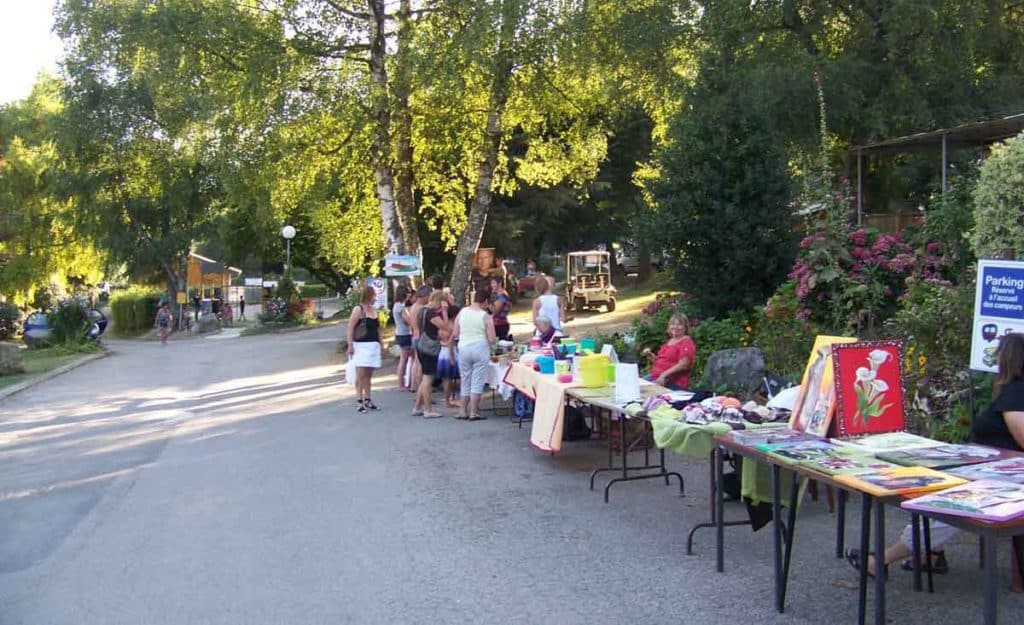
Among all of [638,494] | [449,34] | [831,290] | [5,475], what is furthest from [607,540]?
[449,34]

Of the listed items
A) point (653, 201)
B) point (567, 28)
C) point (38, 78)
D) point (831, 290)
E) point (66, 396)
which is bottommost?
point (66, 396)

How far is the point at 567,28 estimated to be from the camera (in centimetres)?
1778

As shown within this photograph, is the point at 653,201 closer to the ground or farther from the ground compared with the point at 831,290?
farther from the ground

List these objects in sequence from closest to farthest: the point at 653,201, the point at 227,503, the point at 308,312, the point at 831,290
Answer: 1. the point at 227,503
2. the point at 831,290
3. the point at 653,201
4. the point at 308,312

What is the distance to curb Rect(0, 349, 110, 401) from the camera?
17278mm

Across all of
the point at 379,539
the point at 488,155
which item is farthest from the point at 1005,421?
the point at 488,155

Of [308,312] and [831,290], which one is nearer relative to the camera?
[831,290]

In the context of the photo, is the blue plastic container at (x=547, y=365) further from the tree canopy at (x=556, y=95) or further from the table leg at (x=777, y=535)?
the table leg at (x=777, y=535)

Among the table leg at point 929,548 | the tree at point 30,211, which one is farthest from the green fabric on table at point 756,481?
the tree at point 30,211

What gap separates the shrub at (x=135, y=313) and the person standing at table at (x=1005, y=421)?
42.6 m

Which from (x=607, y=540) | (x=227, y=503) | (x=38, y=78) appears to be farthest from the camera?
(x=38, y=78)

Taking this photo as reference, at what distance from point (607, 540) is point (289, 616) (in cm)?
244

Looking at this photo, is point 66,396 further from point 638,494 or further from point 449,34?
point 638,494

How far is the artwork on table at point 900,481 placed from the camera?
163 inches
